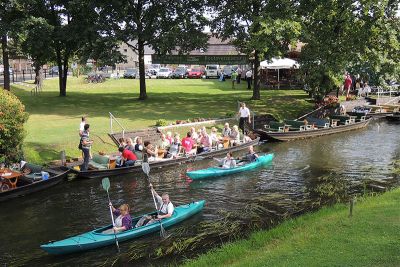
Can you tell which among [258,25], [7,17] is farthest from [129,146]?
[7,17]

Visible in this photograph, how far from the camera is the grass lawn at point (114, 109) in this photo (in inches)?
913

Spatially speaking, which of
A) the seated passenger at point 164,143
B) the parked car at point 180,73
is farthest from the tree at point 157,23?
the parked car at point 180,73

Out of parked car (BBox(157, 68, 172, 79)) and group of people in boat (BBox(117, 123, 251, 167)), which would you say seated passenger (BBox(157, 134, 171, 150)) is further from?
parked car (BBox(157, 68, 172, 79))

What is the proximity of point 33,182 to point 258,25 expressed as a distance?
1975 centimetres

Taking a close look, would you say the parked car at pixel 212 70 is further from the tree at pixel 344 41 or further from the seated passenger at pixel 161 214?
the seated passenger at pixel 161 214

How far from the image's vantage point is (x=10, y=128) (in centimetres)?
1872

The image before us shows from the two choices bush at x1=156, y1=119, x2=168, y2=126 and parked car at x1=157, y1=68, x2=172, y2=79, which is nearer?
bush at x1=156, y1=119, x2=168, y2=126

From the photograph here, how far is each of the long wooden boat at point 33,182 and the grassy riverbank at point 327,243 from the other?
9.41 m

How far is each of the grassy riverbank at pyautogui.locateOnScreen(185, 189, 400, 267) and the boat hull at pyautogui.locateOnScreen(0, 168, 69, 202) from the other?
30.8 feet

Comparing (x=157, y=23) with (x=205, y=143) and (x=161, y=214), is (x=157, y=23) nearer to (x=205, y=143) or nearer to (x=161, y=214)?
(x=205, y=143)

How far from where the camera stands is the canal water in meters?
12.5

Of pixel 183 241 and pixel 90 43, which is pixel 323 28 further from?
pixel 183 241

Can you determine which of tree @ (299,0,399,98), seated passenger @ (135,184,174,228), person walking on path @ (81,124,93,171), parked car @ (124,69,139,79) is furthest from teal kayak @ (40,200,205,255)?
parked car @ (124,69,139,79)

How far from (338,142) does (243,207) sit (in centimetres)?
1390
